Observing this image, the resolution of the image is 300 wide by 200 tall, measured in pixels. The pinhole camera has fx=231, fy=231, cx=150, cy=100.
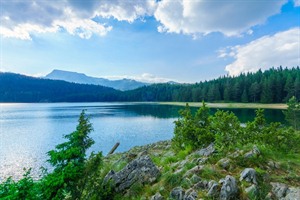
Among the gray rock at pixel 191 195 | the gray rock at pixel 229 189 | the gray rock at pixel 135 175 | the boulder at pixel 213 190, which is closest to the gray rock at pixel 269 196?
the gray rock at pixel 229 189

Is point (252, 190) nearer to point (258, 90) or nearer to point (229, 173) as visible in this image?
point (229, 173)

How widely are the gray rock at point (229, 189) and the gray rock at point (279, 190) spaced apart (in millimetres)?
1184

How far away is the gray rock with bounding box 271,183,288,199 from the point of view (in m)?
7.03

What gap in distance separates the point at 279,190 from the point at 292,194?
38 cm

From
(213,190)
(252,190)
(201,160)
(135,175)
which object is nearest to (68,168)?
(135,175)

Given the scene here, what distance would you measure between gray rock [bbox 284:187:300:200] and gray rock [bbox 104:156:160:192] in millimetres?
Result: 4629

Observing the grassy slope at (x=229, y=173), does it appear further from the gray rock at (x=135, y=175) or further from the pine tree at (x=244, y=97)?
the pine tree at (x=244, y=97)

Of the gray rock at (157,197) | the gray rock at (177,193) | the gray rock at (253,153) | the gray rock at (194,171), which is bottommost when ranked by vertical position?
the gray rock at (157,197)

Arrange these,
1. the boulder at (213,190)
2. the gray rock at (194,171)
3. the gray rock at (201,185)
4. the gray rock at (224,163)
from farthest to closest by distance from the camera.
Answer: the gray rock at (224,163), the gray rock at (194,171), the gray rock at (201,185), the boulder at (213,190)

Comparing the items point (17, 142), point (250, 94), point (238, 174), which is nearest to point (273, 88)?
point (250, 94)

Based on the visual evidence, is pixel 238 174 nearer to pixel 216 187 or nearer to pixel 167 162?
pixel 216 187

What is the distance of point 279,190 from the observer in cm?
723

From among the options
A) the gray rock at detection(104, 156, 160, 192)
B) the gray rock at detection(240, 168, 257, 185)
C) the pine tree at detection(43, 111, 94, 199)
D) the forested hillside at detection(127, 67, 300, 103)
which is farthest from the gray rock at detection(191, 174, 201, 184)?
the forested hillside at detection(127, 67, 300, 103)

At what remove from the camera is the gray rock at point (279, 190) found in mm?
7031
